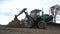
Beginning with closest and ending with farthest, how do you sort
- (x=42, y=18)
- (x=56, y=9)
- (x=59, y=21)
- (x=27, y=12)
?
(x=42, y=18) < (x=27, y=12) < (x=59, y=21) < (x=56, y=9)

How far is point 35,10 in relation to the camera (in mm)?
21375

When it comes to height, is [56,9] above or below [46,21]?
above

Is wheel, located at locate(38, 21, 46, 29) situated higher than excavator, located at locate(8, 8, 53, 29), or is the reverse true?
excavator, located at locate(8, 8, 53, 29)

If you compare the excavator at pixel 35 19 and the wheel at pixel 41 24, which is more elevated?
the excavator at pixel 35 19

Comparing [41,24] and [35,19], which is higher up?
[35,19]

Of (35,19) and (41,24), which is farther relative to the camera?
(35,19)

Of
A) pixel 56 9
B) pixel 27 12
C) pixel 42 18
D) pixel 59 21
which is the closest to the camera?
pixel 42 18

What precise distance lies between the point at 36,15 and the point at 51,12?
444cm

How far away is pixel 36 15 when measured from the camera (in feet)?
69.5

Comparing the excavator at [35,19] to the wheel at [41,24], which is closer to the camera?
the wheel at [41,24]

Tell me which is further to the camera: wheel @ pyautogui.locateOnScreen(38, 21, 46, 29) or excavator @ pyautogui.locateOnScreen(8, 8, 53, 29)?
excavator @ pyautogui.locateOnScreen(8, 8, 53, 29)

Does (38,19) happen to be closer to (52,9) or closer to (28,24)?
(28,24)

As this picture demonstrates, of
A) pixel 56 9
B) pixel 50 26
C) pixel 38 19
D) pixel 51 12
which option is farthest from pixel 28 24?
pixel 56 9

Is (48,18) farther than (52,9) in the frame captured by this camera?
No
